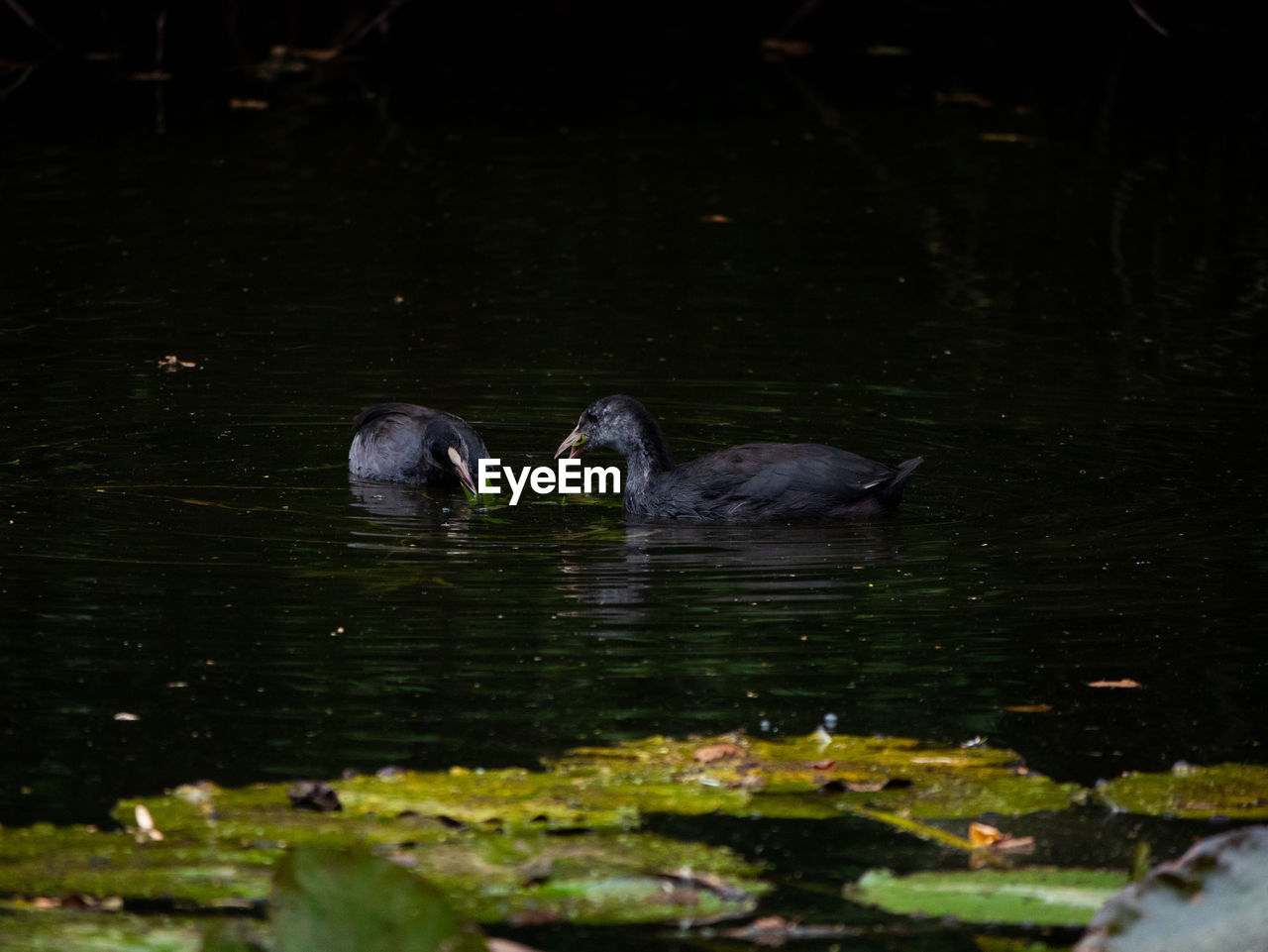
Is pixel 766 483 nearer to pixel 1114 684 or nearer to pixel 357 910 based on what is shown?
pixel 1114 684

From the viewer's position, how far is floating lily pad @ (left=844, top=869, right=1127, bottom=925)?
4.98 meters

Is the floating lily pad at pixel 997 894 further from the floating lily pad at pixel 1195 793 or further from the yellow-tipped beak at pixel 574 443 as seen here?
the yellow-tipped beak at pixel 574 443

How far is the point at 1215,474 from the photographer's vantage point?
10.5 meters

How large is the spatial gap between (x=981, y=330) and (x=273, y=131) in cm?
1033

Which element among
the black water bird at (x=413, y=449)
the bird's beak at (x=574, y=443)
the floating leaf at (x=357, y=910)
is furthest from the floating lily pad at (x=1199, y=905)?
the black water bird at (x=413, y=449)

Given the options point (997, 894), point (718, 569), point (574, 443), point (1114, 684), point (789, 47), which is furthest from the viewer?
point (789, 47)

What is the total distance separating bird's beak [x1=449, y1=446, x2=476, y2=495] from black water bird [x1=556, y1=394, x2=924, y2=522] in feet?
2.59

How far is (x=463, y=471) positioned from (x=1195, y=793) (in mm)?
5171

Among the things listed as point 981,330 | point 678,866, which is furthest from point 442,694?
point 981,330

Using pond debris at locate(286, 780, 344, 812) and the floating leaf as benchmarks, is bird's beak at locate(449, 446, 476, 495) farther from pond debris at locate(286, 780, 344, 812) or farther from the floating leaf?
the floating leaf

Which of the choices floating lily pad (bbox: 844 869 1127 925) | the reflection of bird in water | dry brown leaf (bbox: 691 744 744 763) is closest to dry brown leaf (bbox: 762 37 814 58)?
the reflection of bird in water

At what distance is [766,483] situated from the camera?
32.2ft

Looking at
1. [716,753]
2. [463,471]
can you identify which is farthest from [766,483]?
[716,753]

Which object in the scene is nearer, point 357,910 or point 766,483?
point 357,910
